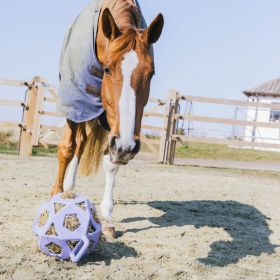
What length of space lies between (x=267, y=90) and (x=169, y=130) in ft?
67.4

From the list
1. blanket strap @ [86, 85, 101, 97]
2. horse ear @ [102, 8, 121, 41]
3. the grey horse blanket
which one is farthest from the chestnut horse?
blanket strap @ [86, 85, 101, 97]

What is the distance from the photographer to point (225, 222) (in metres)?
4.99

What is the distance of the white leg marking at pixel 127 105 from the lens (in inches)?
112

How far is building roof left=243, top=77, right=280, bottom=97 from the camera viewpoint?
100ft

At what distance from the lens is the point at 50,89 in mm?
11930

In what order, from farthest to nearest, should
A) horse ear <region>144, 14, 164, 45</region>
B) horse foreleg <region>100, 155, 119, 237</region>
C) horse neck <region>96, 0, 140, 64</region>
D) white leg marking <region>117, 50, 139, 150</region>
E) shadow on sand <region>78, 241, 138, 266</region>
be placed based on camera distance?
horse foreleg <region>100, 155, 119, 237</region> < horse neck <region>96, 0, 140, 64</region> < horse ear <region>144, 14, 164, 45</region> < shadow on sand <region>78, 241, 138, 266</region> < white leg marking <region>117, 50, 139, 150</region>

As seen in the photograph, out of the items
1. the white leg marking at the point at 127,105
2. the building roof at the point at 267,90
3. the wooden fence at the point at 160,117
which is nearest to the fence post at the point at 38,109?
the wooden fence at the point at 160,117

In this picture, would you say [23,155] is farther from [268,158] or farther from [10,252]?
[268,158]

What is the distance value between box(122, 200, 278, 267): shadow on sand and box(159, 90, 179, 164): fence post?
5.67 m

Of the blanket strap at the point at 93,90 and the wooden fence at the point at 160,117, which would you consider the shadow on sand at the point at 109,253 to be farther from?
the wooden fence at the point at 160,117

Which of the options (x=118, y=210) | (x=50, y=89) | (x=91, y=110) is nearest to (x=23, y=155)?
(x=50, y=89)

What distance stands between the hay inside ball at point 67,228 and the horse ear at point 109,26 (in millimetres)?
1228

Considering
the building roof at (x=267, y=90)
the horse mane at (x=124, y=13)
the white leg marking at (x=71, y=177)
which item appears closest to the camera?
the horse mane at (x=124, y=13)

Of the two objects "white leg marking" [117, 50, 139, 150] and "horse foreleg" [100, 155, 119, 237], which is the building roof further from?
"white leg marking" [117, 50, 139, 150]
